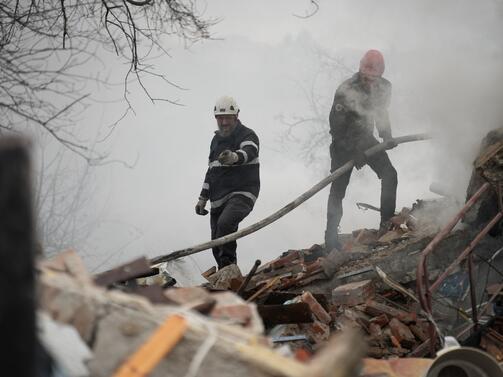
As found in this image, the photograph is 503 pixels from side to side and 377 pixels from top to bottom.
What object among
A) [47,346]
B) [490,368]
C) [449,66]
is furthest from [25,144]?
[449,66]

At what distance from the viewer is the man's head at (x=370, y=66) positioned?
6996 millimetres

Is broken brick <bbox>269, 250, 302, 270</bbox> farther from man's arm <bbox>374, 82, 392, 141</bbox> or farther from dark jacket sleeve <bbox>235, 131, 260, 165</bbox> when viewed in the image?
man's arm <bbox>374, 82, 392, 141</bbox>

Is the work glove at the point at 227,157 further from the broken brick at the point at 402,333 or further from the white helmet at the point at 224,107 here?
the broken brick at the point at 402,333

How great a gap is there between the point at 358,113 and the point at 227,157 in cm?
223

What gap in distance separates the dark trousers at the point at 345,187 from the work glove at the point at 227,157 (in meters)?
1.87

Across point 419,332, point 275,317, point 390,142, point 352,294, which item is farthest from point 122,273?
point 390,142

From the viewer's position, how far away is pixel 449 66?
7277 mm

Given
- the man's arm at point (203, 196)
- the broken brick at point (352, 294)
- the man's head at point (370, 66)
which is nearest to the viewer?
the broken brick at point (352, 294)

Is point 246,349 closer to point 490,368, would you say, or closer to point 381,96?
point 490,368

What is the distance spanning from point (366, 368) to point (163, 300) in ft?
3.96

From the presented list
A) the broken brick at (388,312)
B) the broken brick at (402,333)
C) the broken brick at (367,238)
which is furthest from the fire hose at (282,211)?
the broken brick at (402,333)

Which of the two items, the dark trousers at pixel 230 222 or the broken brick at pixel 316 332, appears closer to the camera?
the broken brick at pixel 316 332

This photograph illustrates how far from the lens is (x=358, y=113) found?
7148mm

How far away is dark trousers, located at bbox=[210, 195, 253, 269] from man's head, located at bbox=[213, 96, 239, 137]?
991 millimetres
